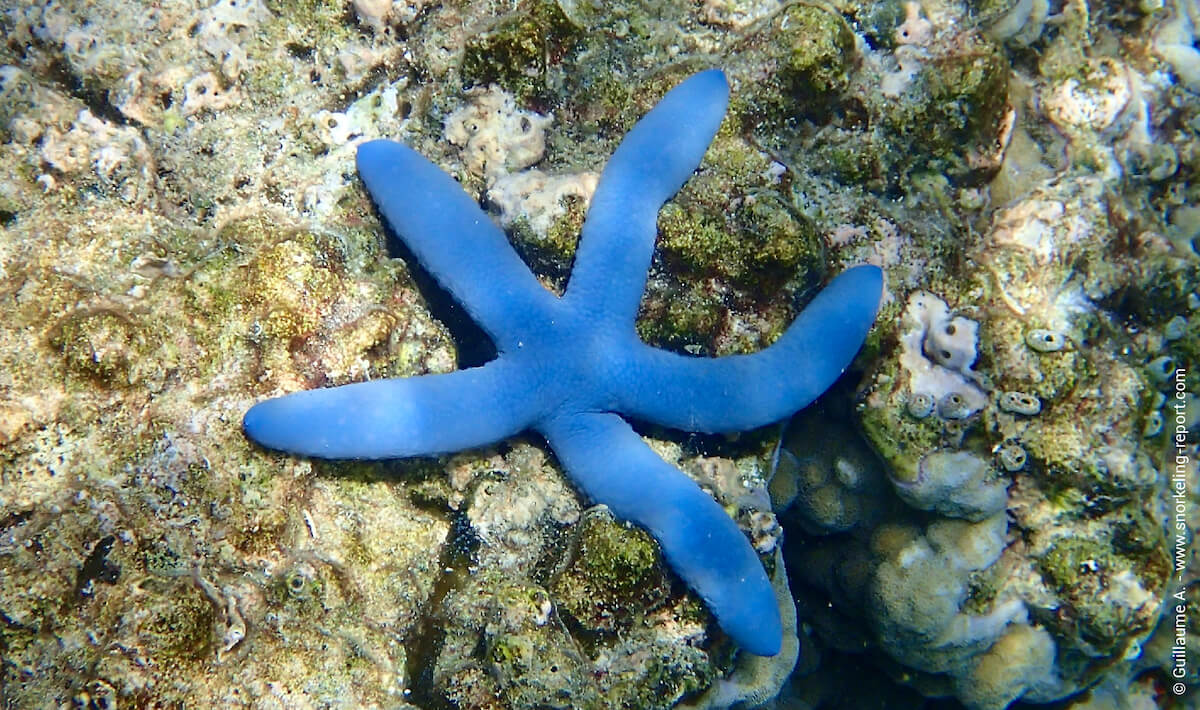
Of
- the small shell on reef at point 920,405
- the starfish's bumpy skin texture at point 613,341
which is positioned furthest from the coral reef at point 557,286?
the starfish's bumpy skin texture at point 613,341

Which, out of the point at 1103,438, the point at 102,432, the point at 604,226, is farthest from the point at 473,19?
the point at 1103,438

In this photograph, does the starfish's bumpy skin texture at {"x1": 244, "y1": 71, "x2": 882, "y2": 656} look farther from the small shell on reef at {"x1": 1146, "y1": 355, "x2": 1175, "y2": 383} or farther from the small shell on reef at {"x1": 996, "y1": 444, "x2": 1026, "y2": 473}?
the small shell on reef at {"x1": 1146, "y1": 355, "x2": 1175, "y2": 383}

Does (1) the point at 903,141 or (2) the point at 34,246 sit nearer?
(2) the point at 34,246

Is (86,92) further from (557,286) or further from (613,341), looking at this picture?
(613,341)

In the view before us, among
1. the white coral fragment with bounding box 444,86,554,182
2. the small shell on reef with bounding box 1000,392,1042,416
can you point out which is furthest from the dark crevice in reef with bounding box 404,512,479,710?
the small shell on reef with bounding box 1000,392,1042,416

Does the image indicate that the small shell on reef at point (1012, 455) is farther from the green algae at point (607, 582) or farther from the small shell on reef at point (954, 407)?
the green algae at point (607, 582)

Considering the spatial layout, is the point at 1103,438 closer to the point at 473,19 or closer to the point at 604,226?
the point at 604,226

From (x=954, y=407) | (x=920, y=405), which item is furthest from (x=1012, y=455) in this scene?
(x=920, y=405)
